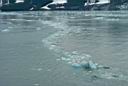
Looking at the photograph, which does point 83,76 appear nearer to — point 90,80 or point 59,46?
point 90,80

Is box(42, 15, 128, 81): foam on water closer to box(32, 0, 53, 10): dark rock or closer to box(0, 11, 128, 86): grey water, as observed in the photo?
box(0, 11, 128, 86): grey water

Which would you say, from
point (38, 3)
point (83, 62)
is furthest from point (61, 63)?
point (38, 3)

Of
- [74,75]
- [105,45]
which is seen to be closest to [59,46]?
[105,45]

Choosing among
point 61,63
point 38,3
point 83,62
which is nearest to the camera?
point 83,62

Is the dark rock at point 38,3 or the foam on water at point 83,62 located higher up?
the foam on water at point 83,62

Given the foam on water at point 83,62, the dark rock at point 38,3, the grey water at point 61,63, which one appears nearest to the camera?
the grey water at point 61,63

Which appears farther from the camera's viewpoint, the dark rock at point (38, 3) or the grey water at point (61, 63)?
the dark rock at point (38, 3)

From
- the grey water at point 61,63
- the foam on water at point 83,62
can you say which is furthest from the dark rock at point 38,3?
the foam on water at point 83,62

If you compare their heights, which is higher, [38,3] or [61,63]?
[61,63]

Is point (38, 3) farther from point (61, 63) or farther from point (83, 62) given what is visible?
point (83, 62)

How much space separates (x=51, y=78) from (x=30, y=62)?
2.42 metres

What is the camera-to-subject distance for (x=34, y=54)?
47.4 feet

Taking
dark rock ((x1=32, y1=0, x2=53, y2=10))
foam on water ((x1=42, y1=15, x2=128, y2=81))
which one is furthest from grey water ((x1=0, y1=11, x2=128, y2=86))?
dark rock ((x1=32, y1=0, x2=53, y2=10))

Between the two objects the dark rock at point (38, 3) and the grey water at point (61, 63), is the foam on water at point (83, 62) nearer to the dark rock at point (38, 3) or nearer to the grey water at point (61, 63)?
the grey water at point (61, 63)
